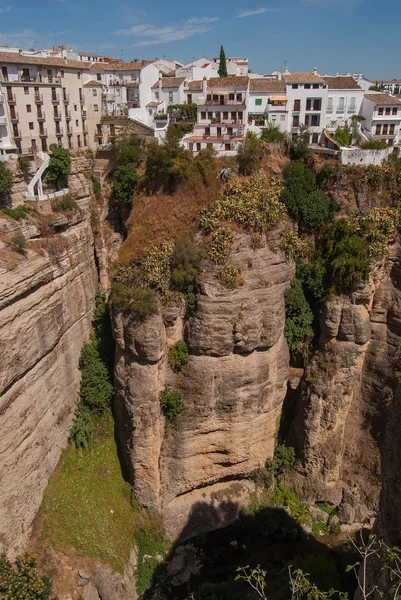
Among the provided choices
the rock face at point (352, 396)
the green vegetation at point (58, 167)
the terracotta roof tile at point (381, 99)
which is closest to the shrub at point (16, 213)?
the green vegetation at point (58, 167)

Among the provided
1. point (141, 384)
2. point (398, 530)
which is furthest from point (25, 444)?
point (398, 530)

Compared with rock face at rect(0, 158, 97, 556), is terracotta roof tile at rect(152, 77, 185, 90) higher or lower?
higher

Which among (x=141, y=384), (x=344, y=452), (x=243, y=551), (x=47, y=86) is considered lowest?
(x=243, y=551)

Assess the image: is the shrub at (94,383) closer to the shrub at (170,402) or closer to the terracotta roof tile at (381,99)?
the shrub at (170,402)

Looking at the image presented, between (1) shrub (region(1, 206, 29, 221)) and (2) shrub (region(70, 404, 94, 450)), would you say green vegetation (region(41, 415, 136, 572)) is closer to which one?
(2) shrub (region(70, 404, 94, 450))

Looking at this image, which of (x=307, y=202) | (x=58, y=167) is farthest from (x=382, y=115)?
(x=58, y=167)

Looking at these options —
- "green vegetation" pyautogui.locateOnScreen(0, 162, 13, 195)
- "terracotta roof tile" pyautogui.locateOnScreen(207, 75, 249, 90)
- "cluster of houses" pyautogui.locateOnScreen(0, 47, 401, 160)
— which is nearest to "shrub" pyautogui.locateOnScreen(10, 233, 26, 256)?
"green vegetation" pyautogui.locateOnScreen(0, 162, 13, 195)

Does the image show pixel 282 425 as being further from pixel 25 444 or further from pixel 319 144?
pixel 319 144
